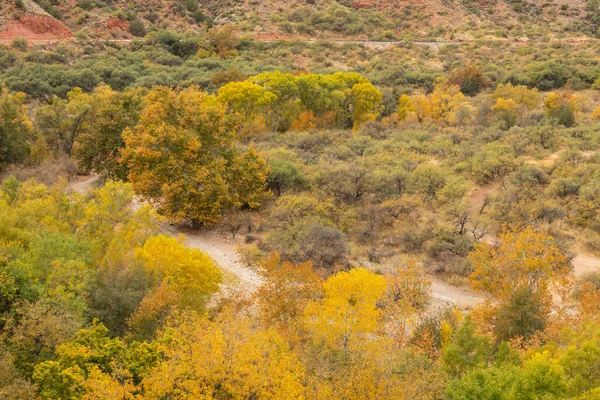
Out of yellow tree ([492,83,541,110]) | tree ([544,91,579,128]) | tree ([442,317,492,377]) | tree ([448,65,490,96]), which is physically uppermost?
tree ([442,317,492,377])

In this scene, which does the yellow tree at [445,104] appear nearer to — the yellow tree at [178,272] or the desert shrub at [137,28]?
the yellow tree at [178,272]

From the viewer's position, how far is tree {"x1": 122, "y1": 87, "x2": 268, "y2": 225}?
85.1 feet

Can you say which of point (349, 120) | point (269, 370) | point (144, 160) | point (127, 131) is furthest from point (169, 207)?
point (349, 120)

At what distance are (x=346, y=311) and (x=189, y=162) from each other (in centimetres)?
1408

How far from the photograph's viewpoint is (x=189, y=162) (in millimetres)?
26859

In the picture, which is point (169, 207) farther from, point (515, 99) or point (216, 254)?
point (515, 99)

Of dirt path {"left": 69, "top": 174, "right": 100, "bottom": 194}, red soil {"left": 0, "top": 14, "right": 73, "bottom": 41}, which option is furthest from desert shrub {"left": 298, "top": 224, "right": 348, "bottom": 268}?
red soil {"left": 0, "top": 14, "right": 73, "bottom": 41}

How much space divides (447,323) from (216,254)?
11964 millimetres

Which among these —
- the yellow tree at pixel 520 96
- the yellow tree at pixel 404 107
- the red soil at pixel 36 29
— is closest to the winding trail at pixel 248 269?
the yellow tree at pixel 404 107

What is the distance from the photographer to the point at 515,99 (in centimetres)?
4519

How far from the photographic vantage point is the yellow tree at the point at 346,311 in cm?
1556

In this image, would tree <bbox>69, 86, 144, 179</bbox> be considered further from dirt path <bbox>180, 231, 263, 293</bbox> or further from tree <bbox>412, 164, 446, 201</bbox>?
tree <bbox>412, 164, 446, 201</bbox>

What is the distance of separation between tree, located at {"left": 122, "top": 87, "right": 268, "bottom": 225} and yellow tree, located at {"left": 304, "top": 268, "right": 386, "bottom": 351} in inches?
405

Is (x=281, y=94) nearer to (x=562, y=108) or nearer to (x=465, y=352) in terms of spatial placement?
(x=562, y=108)
